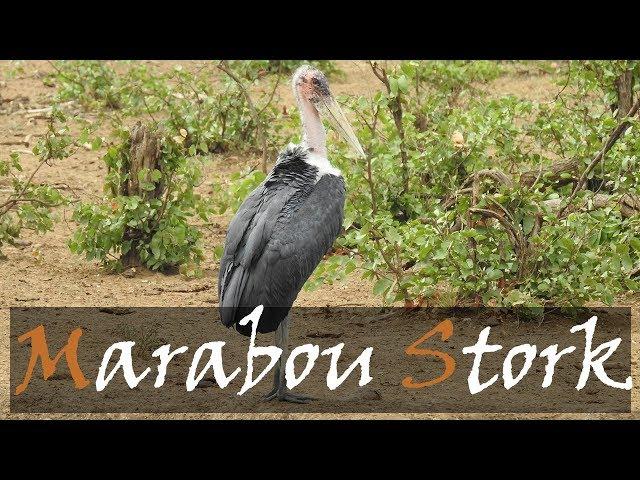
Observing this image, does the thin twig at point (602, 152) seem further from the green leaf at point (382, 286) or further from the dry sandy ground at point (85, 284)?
the green leaf at point (382, 286)

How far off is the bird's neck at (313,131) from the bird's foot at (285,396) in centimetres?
131

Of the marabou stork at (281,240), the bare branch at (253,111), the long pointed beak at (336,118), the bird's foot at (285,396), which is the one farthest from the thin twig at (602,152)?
the bare branch at (253,111)

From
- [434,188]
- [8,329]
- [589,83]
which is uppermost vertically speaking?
[589,83]

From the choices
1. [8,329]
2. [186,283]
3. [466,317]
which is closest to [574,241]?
[466,317]

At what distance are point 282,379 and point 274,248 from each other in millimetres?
714

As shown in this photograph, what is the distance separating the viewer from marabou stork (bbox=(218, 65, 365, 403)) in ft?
20.7

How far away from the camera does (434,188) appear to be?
28.5 feet

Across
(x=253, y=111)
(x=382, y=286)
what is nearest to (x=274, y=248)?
(x=382, y=286)

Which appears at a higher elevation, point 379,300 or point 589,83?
point 589,83

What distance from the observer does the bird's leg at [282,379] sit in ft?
21.2

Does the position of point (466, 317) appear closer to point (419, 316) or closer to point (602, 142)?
point (419, 316)

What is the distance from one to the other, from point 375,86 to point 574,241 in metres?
6.46

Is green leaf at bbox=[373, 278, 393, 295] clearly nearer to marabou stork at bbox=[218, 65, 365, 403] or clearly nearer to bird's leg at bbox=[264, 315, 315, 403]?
marabou stork at bbox=[218, 65, 365, 403]

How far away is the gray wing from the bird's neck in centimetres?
29
